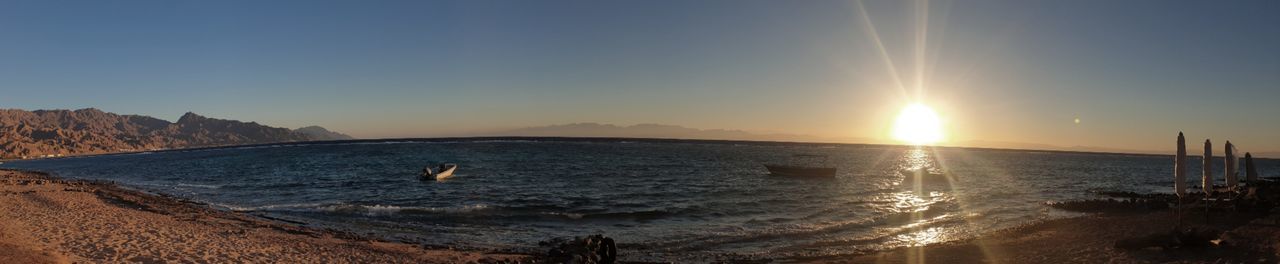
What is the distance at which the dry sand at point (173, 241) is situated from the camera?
1446cm

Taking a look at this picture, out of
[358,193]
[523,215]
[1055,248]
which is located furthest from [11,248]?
[1055,248]

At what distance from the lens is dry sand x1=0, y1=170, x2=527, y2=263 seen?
47.4ft

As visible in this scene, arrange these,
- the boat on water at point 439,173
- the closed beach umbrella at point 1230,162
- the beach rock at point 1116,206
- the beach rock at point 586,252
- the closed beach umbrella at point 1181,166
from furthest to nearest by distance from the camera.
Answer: the boat on water at point 439,173, the beach rock at point 1116,206, the closed beach umbrella at point 1230,162, the closed beach umbrella at point 1181,166, the beach rock at point 586,252

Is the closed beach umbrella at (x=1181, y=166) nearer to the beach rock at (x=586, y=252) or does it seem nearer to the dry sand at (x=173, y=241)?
the beach rock at (x=586, y=252)

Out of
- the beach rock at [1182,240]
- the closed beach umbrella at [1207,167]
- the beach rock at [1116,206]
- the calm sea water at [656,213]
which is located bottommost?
the calm sea water at [656,213]

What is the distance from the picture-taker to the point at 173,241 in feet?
54.2

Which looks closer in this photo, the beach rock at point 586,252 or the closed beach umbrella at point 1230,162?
the beach rock at point 586,252

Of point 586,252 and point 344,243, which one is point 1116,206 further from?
point 344,243

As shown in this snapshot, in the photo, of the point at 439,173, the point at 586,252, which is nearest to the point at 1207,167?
the point at 586,252

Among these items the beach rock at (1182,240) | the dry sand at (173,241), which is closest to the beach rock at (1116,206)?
the beach rock at (1182,240)

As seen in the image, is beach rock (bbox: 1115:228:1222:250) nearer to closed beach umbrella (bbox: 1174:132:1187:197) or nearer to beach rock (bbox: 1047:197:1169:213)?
closed beach umbrella (bbox: 1174:132:1187:197)

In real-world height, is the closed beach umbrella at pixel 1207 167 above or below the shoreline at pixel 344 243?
above

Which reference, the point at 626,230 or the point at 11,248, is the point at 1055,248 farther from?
the point at 11,248

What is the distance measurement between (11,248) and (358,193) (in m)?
23.3
